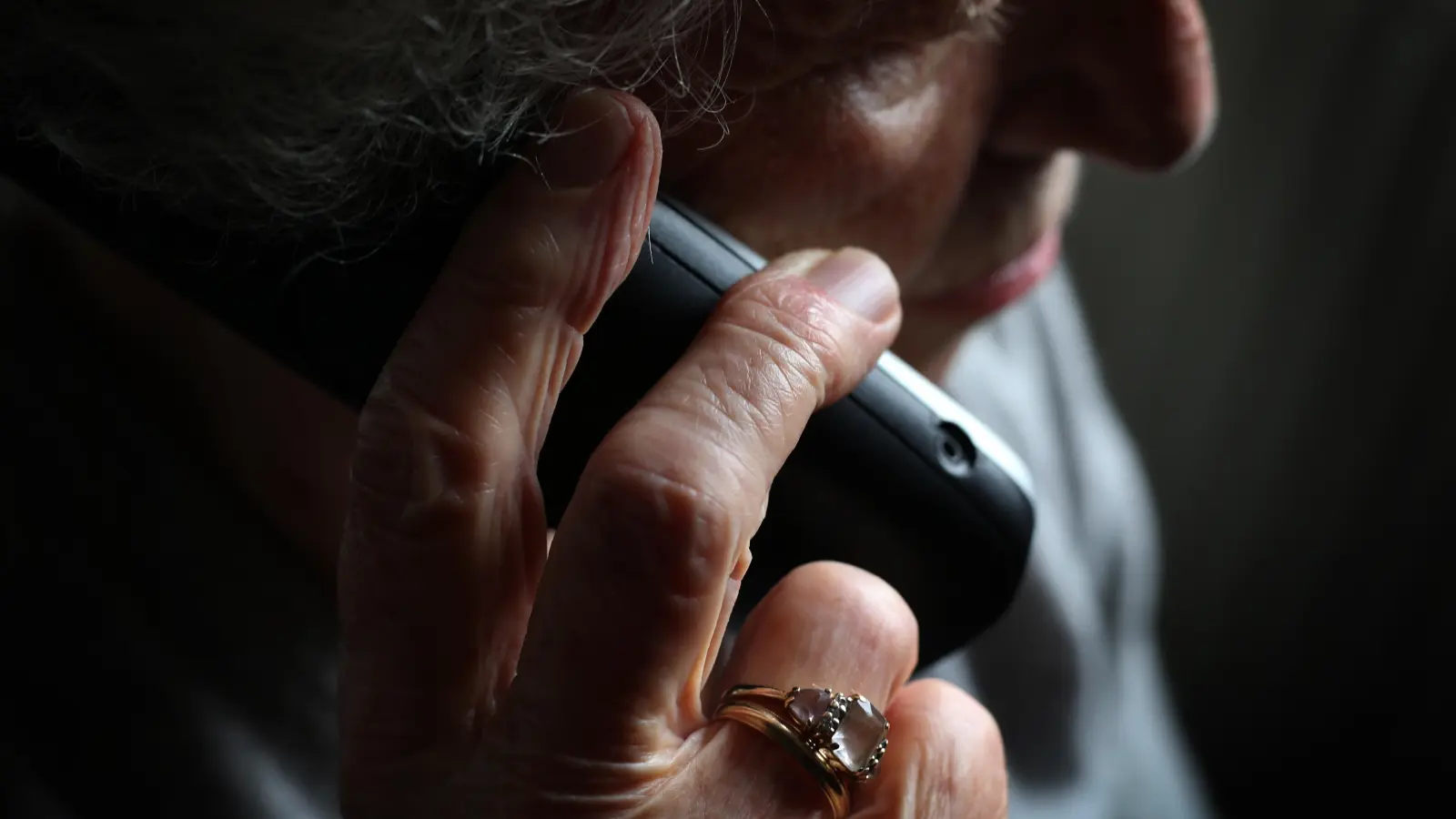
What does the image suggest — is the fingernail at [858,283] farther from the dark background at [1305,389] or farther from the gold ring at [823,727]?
the dark background at [1305,389]

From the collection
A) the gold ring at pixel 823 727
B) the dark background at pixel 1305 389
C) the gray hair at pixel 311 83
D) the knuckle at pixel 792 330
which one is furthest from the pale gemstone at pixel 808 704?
the dark background at pixel 1305 389

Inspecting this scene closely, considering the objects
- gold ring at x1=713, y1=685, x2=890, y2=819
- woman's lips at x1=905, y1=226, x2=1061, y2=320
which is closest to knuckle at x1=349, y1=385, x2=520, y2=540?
gold ring at x1=713, y1=685, x2=890, y2=819

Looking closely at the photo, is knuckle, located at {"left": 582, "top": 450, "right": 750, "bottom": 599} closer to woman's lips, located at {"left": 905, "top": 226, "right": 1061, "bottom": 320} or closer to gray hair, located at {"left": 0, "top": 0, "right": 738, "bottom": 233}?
gray hair, located at {"left": 0, "top": 0, "right": 738, "bottom": 233}

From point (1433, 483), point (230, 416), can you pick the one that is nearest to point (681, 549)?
point (230, 416)

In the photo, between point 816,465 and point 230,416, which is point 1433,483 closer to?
point 816,465

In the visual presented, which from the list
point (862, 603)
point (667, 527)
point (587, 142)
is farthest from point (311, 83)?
point (862, 603)

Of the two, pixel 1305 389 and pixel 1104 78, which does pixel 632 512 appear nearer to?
pixel 1104 78
